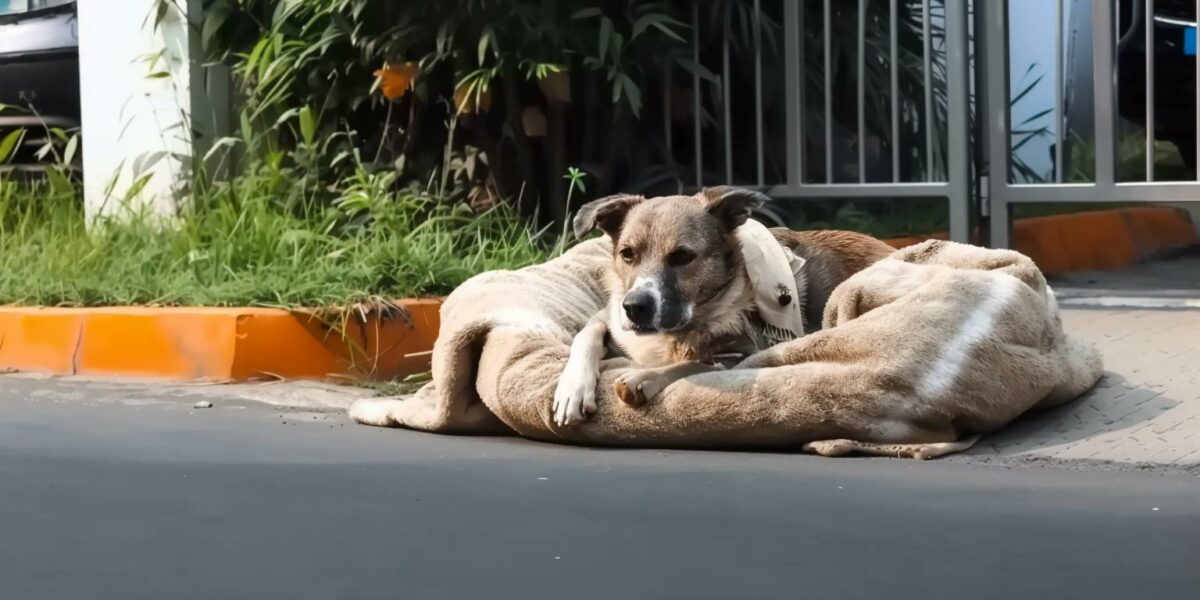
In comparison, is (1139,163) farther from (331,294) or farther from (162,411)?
(162,411)

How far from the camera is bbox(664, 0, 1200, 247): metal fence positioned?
20.8 ft

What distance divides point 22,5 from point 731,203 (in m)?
4.87

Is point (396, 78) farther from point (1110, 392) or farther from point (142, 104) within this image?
point (1110, 392)

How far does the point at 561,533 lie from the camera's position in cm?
335

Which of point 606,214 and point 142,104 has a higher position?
point 142,104

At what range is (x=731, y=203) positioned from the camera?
481cm

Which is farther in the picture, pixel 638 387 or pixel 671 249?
pixel 671 249

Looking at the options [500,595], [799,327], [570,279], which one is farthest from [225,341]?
[500,595]

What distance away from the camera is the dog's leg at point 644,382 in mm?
4453

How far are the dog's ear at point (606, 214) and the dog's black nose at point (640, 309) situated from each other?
37 centimetres

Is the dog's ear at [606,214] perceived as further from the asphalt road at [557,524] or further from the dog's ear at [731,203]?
the asphalt road at [557,524]

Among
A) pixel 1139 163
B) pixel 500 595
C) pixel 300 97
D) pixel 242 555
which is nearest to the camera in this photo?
pixel 500 595

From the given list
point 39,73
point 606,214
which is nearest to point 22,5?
point 39,73

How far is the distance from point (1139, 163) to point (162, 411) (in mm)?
3692
